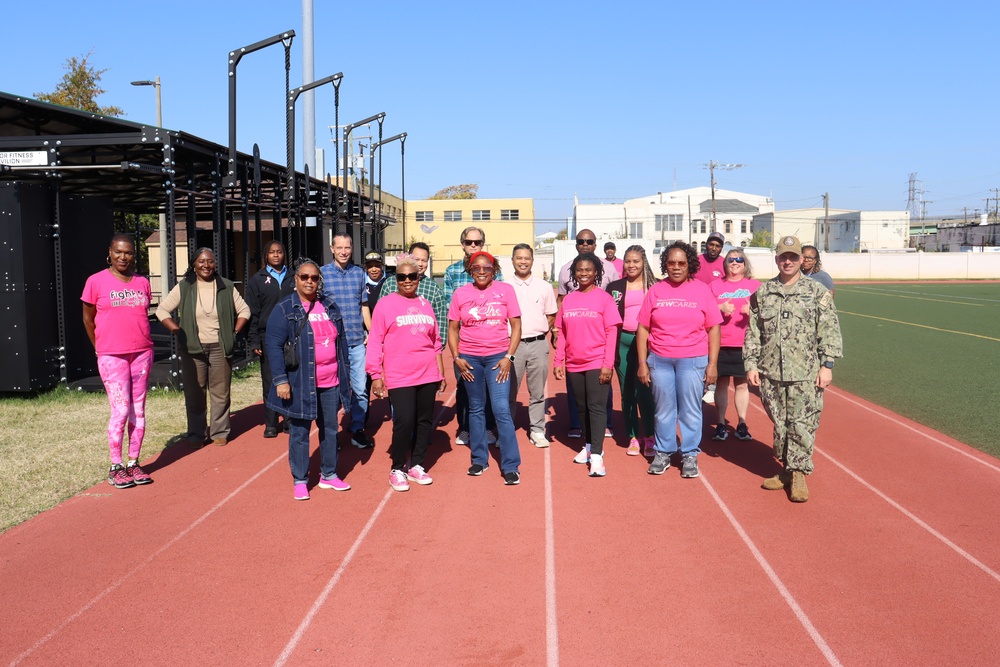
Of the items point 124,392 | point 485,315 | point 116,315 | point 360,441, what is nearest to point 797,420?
point 485,315

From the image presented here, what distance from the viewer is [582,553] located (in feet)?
17.3

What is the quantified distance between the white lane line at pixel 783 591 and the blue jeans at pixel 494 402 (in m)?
1.61

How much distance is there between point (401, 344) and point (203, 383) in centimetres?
268

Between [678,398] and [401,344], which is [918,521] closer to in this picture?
[678,398]

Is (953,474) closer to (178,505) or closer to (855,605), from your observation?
(855,605)

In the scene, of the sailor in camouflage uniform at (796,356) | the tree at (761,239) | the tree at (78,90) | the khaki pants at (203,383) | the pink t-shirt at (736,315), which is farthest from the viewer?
the tree at (761,239)

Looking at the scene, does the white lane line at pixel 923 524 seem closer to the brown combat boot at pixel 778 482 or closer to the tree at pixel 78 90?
the brown combat boot at pixel 778 482

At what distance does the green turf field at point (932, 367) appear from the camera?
32.0 ft

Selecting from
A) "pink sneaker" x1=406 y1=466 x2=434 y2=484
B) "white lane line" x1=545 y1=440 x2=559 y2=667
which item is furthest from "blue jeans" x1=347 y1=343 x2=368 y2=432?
"white lane line" x1=545 y1=440 x2=559 y2=667

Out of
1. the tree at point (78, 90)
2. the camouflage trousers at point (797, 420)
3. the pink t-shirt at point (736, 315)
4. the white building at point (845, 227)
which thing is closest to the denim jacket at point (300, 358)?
the camouflage trousers at point (797, 420)

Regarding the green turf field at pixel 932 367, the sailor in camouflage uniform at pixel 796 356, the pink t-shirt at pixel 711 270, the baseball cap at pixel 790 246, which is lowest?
the green turf field at pixel 932 367

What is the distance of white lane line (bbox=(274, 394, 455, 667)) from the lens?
403 cm

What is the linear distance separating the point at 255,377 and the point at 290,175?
3336mm

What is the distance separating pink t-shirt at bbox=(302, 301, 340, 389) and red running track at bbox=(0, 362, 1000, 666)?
3.00ft
